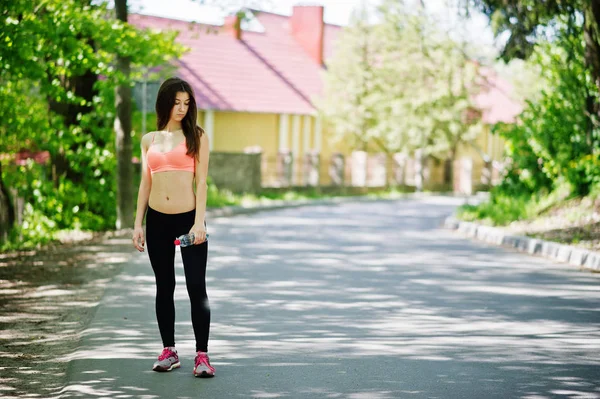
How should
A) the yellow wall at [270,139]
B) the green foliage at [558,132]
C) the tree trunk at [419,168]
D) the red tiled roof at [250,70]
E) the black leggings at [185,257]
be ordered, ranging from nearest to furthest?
the black leggings at [185,257], the green foliage at [558,132], the yellow wall at [270,139], the red tiled roof at [250,70], the tree trunk at [419,168]

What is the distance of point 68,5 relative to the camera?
13.8m

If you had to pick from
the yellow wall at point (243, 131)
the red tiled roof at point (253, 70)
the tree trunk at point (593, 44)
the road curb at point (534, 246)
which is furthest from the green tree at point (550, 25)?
the yellow wall at point (243, 131)

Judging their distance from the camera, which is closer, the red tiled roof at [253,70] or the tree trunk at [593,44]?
the tree trunk at [593,44]

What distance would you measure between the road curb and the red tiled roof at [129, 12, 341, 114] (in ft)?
60.3

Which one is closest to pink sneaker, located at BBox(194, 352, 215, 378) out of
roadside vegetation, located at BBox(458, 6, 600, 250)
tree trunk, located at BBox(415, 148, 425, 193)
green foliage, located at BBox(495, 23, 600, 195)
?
roadside vegetation, located at BBox(458, 6, 600, 250)

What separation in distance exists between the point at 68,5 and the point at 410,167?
27931mm

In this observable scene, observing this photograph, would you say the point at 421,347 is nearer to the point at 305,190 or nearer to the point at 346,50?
the point at 305,190

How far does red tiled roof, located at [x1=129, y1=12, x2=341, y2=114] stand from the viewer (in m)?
36.5

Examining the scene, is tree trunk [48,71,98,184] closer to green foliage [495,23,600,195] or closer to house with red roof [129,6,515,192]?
green foliage [495,23,600,195]

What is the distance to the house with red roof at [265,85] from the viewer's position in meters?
35.8

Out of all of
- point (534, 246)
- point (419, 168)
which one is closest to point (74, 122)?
point (534, 246)

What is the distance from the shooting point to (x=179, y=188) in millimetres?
6156

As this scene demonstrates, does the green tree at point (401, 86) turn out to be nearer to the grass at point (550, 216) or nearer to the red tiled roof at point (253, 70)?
the red tiled roof at point (253, 70)

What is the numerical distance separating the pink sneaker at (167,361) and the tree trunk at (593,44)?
427 inches
